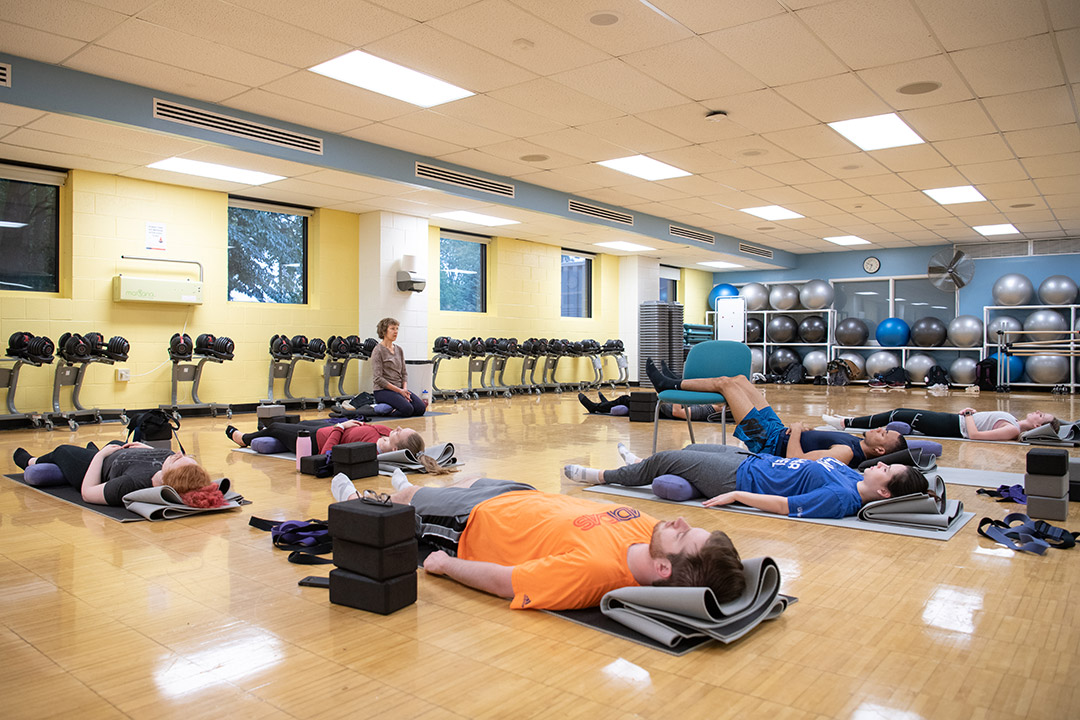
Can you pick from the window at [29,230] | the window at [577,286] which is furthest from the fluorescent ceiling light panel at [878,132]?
the window at [29,230]

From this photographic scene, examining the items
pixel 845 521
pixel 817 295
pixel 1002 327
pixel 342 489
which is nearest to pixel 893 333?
pixel 817 295

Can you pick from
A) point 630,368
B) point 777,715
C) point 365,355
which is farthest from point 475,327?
point 777,715

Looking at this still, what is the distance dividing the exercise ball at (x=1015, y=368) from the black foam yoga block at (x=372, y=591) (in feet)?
43.9

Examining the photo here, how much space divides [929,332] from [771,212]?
4755 millimetres

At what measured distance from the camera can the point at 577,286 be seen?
1383 cm

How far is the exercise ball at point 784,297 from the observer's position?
14906 mm

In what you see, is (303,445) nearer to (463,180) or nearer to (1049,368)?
(463,180)

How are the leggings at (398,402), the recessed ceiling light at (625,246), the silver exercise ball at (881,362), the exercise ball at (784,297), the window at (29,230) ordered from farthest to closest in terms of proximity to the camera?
the exercise ball at (784,297), the silver exercise ball at (881,362), the recessed ceiling light at (625,246), the leggings at (398,402), the window at (29,230)

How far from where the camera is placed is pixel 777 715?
1637mm

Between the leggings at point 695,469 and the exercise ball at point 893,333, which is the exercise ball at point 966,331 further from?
the leggings at point 695,469

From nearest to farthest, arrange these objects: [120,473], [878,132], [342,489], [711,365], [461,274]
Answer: [342,489], [120,473], [711,365], [878,132], [461,274]

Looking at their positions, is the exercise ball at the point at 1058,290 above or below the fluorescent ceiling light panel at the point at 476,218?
below

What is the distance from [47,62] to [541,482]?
177 inches

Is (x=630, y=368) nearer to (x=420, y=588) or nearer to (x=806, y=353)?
(x=806, y=353)
